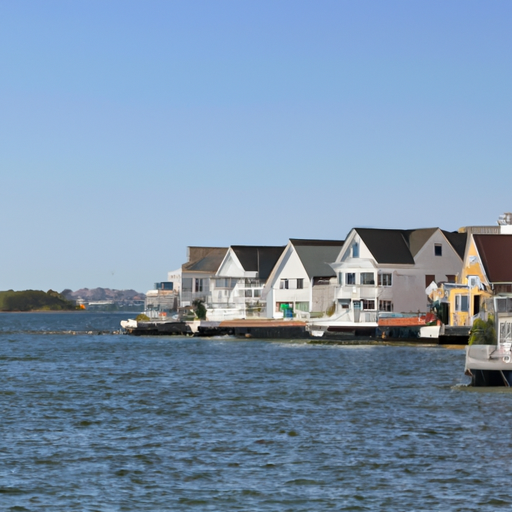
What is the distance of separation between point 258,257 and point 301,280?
564 inches

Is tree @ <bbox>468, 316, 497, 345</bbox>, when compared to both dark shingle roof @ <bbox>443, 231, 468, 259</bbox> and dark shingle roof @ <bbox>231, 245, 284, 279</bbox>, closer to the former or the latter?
dark shingle roof @ <bbox>443, 231, 468, 259</bbox>

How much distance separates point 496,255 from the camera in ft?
263

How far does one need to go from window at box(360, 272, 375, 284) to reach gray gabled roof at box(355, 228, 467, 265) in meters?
1.52

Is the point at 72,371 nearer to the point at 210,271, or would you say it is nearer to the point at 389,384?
the point at 389,384

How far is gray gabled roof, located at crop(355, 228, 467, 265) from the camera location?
97750mm

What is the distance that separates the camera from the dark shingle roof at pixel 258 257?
4697 inches

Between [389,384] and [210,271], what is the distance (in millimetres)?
86652

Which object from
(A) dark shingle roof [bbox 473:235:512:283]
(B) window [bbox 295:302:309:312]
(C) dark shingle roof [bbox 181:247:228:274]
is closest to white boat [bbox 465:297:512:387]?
(A) dark shingle roof [bbox 473:235:512:283]

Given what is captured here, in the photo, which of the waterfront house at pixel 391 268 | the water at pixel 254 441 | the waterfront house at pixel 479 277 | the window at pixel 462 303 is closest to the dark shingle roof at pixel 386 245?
the waterfront house at pixel 391 268

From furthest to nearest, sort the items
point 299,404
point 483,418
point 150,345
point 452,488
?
point 150,345 < point 299,404 < point 483,418 < point 452,488

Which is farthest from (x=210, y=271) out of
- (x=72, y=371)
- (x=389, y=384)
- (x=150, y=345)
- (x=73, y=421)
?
(x=73, y=421)

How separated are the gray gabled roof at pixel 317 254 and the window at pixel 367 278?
8062mm

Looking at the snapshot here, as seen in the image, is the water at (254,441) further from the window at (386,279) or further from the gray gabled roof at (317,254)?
the gray gabled roof at (317,254)

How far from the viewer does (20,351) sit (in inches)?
3209
